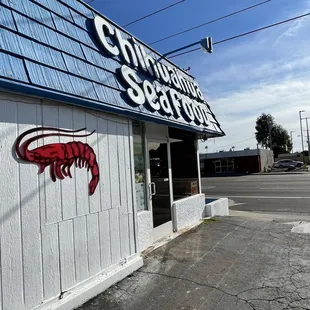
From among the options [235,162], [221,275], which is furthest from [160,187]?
[235,162]

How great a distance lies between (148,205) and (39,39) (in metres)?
3.76

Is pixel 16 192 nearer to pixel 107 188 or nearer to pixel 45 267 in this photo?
pixel 45 267

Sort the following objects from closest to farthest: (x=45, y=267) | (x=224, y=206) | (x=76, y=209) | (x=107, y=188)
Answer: (x=45, y=267) < (x=76, y=209) < (x=107, y=188) < (x=224, y=206)

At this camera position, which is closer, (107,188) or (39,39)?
(39,39)

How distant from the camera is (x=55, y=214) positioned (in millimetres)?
4109

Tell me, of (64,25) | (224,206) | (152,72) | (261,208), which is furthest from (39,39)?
(261,208)

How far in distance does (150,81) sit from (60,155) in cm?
317

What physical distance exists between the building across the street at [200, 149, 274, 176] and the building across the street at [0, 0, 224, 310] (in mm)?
43915

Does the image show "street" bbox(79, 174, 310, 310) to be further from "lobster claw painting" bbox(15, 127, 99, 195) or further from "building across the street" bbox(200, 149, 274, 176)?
"building across the street" bbox(200, 149, 274, 176)

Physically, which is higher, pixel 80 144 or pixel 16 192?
pixel 80 144

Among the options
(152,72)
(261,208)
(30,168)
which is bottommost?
(261,208)

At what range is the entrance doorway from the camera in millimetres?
7117

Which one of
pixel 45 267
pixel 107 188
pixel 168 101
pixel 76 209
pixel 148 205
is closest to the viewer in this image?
pixel 45 267

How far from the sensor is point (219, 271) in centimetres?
536
